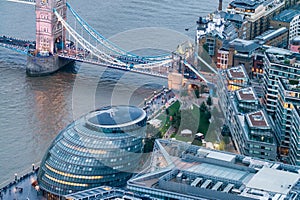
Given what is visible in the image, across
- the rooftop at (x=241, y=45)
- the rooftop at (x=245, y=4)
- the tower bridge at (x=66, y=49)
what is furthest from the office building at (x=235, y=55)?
the rooftop at (x=245, y=4)

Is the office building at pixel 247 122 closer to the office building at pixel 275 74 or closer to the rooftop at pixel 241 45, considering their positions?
the office building at pixel 275 74

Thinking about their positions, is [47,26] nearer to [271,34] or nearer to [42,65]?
[42,65]

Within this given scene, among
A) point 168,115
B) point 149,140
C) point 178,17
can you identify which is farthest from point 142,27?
point 149,140

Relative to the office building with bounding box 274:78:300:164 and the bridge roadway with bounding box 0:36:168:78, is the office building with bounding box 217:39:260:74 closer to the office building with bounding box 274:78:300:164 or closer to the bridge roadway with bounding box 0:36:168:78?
the bridge roadway with bounding box 0:36:168:78

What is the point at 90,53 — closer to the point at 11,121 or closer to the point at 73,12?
the point at 73,12

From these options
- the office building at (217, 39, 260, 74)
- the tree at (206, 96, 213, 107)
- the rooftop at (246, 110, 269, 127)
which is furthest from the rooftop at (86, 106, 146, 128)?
the office building at (217, 39, 260, 74)
